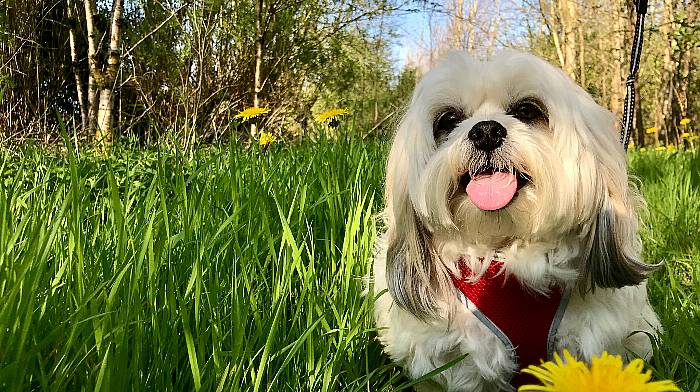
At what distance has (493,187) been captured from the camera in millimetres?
1547

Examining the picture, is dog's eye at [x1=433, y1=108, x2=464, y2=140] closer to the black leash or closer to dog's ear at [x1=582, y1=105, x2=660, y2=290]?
dog's ear at [x1=582, y1=105, x2=660, y2=290]

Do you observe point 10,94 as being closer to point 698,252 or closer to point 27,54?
point 27,54

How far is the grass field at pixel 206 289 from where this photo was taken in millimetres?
1079

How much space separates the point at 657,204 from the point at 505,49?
2.03m

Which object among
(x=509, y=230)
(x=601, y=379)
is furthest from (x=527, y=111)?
(x=601, y=379)

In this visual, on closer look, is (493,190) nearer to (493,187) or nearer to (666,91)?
(493,187)

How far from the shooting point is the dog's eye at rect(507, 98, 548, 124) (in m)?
1.67

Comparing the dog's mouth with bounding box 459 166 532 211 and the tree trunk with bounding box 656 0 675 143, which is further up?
the tree trunk with bounding box 656 0 675 143

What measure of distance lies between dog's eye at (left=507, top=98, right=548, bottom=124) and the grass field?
23.3 inches

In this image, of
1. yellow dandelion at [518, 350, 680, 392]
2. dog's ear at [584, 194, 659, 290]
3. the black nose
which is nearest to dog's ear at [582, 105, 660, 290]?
dog's ear at [584, 194, 659, 290]

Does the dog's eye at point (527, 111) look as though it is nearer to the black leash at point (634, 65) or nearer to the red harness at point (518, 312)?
the red harness at point (518, 312)

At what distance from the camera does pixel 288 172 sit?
2.45 metres

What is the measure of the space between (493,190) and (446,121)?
12.5 inches

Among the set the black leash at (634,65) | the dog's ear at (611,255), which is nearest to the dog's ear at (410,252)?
the dog's ear at (611,255)
